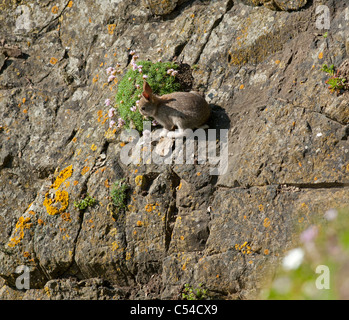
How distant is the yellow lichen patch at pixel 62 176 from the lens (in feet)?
26.3

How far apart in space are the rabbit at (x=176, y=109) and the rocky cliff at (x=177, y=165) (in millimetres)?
375

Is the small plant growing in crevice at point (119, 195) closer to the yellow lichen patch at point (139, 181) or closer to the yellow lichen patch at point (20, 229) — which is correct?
the yellow lichen patch at point (139, 181)

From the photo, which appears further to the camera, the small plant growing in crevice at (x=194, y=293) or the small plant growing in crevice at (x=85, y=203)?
the small plant growing in crevice at (x=85, y=203)

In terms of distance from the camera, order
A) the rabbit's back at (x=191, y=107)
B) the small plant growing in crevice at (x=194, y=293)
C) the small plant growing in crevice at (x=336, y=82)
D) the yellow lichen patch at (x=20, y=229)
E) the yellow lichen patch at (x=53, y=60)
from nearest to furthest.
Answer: the small plant growing in crevice at (x=336, y=82) < the small plant growing in crevice at (x=194, y=293) < the rabbit's back at (x=191, y=107) < the yellow lichen patch at (x=20, y=229) < the yellow lichen patch at (x=53, y=60)

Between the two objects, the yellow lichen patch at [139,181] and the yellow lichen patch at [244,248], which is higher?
the yellow lichen patch at [139,181]

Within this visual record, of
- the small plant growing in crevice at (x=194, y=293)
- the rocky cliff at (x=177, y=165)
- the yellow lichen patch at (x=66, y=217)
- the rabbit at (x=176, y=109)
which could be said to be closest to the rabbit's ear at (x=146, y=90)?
the rabbit at (x=176, y=109)

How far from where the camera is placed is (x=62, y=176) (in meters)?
8.12

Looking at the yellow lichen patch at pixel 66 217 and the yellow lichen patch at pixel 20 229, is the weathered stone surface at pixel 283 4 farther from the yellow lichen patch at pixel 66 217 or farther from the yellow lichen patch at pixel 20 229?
the yellow lichen patch at pixel 20 229

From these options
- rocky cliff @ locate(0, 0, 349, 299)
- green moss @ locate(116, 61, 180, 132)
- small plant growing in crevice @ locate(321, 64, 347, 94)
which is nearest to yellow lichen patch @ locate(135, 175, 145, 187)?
rocky cliff @ locate(0, 0, 349, 299)

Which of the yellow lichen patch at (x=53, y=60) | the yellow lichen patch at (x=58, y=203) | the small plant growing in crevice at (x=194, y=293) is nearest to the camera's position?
the small plant growing in crevice at (x=194, y=293)

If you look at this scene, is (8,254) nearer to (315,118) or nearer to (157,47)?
(157,47)

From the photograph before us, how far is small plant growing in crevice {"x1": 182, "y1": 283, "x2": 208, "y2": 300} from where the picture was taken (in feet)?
20.1

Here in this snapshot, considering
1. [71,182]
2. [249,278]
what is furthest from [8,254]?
[249,278]

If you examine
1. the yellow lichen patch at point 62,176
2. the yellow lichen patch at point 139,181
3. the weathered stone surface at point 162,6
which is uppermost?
the weathered stone surface at point 162,6
